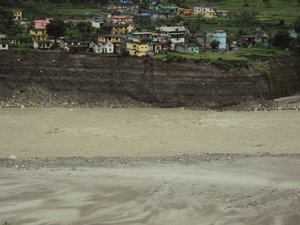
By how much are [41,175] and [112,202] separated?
3577mm

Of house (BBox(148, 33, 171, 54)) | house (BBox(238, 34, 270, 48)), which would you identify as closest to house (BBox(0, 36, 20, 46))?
house (BBox(148, 33, 171, 54))

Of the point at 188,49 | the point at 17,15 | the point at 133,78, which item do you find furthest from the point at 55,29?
the point at 17,15

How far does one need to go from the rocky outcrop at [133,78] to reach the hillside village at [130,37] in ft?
4.18

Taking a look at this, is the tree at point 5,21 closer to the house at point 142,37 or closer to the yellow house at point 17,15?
the yellow house at point 17,15

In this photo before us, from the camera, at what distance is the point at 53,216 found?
13.9m

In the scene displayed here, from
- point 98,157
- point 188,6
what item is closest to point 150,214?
point 98,157

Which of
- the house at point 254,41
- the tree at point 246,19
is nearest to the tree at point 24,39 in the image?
the house at point 254,41

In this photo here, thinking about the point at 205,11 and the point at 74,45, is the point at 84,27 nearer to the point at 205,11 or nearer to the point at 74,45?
the point at 74,45

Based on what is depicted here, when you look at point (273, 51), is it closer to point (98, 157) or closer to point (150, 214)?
point (98, 157)

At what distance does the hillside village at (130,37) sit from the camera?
35.1 meters

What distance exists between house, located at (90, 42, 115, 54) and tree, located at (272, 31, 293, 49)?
47.0 ft

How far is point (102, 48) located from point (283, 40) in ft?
50.6

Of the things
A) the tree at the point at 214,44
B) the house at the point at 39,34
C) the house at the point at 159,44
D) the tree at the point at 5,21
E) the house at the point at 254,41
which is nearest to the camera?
the house at the point at 159,44

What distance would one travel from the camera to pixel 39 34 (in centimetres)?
3853
